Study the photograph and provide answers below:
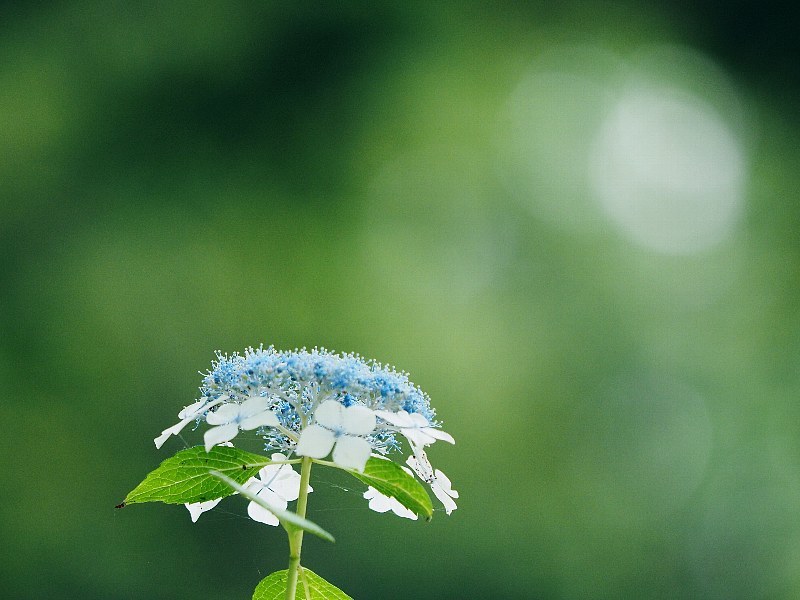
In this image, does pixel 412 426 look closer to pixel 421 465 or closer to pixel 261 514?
pixel 421 465

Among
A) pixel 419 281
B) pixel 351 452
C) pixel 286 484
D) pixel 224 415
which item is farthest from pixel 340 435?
pixel 419 281

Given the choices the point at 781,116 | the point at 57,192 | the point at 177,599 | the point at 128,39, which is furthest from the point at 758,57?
the point at 177,599

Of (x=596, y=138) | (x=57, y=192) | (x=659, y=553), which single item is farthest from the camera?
(x=596, y=138)

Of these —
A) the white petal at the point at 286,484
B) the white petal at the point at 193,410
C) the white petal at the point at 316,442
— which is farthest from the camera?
the white petal at the point at 286,484

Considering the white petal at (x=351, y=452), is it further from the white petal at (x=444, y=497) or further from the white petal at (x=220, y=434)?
the white petal at (x=444, y=497)

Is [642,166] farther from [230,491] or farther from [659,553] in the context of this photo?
[230,491]

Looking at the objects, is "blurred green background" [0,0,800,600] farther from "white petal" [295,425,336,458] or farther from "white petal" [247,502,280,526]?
"white petal" [295,425,336,458]

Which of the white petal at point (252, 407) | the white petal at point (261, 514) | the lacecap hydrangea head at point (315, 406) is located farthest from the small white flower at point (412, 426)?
the white petal at point (261, 514)
